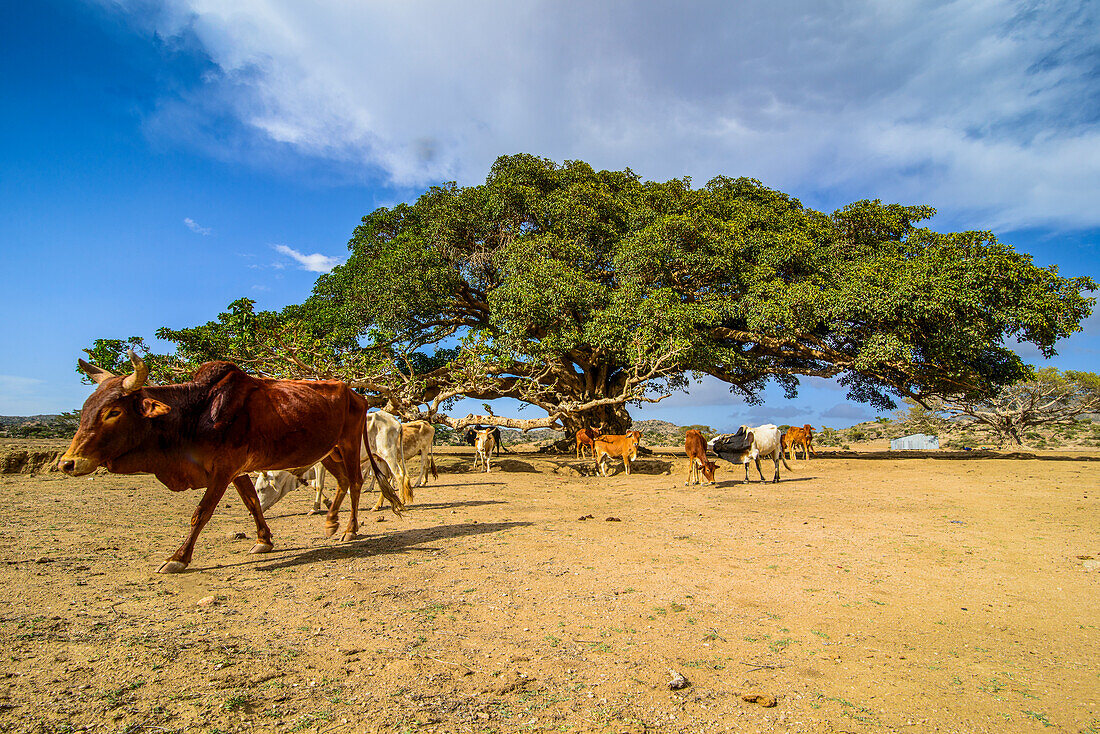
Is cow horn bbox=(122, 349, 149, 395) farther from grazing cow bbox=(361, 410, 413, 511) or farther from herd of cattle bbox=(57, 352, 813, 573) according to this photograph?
grazing cow bbox=(361, 410, 413, 511)

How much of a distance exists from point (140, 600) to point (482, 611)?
2.55 m

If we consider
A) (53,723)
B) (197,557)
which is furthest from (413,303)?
(53,723)

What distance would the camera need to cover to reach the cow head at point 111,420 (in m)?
4.52

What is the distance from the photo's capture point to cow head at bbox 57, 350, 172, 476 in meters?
4.52

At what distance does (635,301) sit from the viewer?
17.2 meters

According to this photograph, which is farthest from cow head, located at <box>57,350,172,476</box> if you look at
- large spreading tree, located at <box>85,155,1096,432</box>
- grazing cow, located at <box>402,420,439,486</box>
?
large spreading tree, located at <box>85,155,1096,432</box>

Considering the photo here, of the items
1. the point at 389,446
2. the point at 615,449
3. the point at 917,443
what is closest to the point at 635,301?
the point at 615,449

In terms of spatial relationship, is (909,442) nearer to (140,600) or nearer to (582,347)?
(582,347)

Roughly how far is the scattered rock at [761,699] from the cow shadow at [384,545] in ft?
13.4

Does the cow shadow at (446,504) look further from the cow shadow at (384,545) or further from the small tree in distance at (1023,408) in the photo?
the small tree in distance at (1023,408)

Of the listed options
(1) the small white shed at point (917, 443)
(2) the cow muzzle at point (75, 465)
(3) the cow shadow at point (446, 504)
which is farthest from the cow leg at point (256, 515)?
(1) the small white shed at point (917, 443)

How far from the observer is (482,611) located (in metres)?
4.05

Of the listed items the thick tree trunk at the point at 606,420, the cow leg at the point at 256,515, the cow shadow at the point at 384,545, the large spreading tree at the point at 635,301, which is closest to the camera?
the cow shadow at the point at 384,545

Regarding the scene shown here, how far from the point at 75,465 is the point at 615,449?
516 inches
